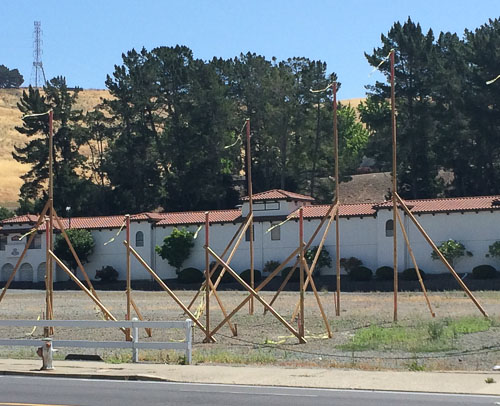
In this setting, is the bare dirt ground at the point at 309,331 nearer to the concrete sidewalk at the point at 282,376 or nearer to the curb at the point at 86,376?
the concrete sidewalk at the point at 282,376

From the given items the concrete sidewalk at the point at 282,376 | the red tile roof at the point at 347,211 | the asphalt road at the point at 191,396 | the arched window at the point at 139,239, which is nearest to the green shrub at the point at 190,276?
the arched window at the point at 139,239

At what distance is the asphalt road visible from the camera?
1673cm

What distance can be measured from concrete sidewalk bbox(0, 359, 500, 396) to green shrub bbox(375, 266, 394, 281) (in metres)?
42.4

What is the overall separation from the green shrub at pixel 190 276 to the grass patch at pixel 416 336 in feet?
126

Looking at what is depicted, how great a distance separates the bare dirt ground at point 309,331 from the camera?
974 inches

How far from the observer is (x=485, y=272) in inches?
2419

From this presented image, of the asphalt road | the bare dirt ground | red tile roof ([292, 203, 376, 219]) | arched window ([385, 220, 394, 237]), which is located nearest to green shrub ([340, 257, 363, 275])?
arched window ([385, 220, 394, 237])

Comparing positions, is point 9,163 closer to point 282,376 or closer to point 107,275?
point 107,275

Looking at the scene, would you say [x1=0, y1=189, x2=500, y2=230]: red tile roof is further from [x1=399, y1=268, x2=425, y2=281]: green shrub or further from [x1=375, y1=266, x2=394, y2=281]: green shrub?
[x1=399, y1=268, x2=425, y2=281]: green shrub

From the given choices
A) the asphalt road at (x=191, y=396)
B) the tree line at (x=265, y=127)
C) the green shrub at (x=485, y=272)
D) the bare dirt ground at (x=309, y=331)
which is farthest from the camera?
the tree line at (x=265, y=127)

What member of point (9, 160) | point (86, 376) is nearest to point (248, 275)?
point (86, 376)

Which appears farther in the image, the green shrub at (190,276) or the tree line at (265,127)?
the tree line at (265,127)

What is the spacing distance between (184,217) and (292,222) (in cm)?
990

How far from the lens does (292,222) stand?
231ft
